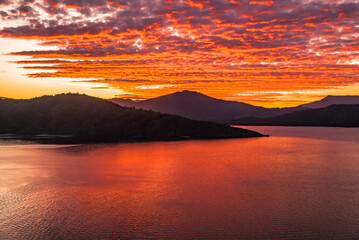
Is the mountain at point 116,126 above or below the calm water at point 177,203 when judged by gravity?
above

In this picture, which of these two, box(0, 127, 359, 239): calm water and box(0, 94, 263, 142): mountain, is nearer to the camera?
box(0, 127, 359, 239): calm water

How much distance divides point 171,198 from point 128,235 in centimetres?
1237

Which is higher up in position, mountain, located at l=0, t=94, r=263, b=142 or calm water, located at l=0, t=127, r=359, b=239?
mountain, located at l=0, t=94, r=263, b=142

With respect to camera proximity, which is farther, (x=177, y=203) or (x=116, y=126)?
(x=116, y=126)

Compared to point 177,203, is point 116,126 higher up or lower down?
higher up

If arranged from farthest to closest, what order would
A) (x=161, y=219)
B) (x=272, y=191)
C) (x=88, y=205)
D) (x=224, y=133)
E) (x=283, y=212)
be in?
1. (x=224, y=133)
2. (x=272, y=191)
3. (x=88, y=205)
4. (x=283, y=212)
5. (x=161, y=219)

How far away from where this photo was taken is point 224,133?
177m

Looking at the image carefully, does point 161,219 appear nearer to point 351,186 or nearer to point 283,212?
point 283,212

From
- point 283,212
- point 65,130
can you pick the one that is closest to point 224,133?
point 65,130

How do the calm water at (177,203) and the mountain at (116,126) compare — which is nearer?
the calm water at (177,203)

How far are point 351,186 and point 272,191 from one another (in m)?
13.2

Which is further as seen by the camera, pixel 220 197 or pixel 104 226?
pixel 220 197

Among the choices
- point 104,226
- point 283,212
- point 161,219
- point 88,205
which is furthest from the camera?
point 88,205

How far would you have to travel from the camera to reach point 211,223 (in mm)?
27875
